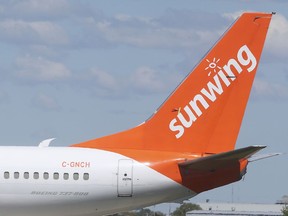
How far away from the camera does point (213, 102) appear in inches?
1781

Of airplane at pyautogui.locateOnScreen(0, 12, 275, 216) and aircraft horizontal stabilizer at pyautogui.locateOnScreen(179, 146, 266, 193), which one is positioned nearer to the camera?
aircraft horizontal stabilizer at pyautogui.locateOnScreen(179, 146, 266, 193)

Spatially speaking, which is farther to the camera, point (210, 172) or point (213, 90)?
point (213, 90)

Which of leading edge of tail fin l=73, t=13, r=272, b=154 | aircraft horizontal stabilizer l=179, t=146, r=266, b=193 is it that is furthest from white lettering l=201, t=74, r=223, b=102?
aircraft horizontal stabilizer l=179, t=146, r=266, b=193

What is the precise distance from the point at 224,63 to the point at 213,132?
8.06ft

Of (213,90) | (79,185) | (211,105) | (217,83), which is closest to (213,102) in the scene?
(211,105)

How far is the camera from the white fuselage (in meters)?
44.2

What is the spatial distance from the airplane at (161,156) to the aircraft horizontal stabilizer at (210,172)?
0.03m

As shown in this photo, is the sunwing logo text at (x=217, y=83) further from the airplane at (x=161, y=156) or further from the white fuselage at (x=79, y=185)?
the white fuselage at (x=79, y=185)

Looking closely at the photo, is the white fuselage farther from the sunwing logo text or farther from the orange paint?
the sunwing logo text

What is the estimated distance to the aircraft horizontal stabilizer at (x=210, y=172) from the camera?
143ft

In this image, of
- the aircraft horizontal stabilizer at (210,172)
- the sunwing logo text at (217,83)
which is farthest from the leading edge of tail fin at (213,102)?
the aircraft horizontal stabilizer at (210,172)

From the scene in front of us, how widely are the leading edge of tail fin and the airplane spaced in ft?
0.11

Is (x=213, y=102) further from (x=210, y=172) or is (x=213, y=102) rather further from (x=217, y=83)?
(x=210, y=172)

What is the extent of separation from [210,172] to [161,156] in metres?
1.96
